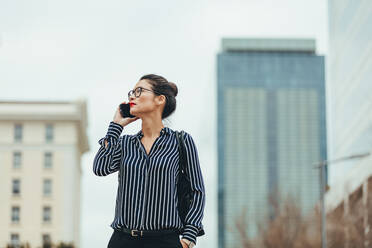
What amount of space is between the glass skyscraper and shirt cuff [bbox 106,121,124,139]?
520 feet

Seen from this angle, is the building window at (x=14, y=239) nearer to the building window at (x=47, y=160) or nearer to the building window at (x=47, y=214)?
the building window at (x=47, y=214)

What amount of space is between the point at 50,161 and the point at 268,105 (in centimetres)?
9411

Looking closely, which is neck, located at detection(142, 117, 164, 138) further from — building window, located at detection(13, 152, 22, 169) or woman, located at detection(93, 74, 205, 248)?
building window, located at detection(13, 152, 22, 169)

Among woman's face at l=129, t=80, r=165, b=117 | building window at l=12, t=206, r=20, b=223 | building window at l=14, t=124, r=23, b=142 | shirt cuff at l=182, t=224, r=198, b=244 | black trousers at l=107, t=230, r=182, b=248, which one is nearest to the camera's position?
black trousers at l=107, t=230, r=182, b=248

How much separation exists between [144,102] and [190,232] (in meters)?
0.71

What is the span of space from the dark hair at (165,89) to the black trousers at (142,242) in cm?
69

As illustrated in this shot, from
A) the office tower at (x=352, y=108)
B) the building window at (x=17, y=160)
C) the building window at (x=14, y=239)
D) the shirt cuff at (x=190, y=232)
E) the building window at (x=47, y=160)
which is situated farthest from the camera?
the building window at (x=47, y=160)

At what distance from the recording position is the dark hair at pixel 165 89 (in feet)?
14.8

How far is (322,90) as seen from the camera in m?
179

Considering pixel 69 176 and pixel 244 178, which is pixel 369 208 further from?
pixel 244 178

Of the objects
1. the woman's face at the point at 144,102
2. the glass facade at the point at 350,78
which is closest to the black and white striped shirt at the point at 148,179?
the woman's face at the point at 144,102

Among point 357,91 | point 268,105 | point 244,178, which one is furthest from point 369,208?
point 268,105

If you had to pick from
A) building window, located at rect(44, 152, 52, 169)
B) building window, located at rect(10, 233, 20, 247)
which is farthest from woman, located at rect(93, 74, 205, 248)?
building window, located at rect(44, 152, 52, 169)

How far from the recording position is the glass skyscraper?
6516 inches
